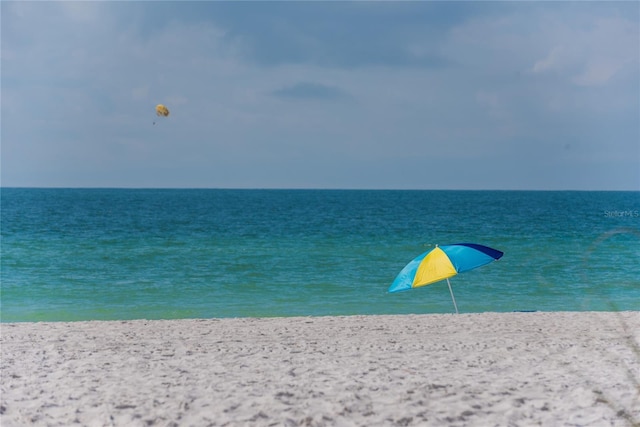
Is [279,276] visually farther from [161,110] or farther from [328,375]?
[328,375]

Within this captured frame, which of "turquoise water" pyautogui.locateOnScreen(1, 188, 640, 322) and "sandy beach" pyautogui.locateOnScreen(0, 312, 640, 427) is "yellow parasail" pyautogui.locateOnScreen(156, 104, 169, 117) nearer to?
"turquoise water" pyautogui.locateOnScreen(1, 188, 640, 322)

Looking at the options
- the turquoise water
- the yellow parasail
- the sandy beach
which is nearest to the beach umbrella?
the sandy beach

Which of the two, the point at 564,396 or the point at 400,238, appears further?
the point at 400,238

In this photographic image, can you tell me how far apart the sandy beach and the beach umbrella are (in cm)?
106

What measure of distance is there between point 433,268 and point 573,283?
41.6 ft

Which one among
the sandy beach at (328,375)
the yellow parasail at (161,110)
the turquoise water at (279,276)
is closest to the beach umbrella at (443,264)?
the sandy beach at (328,375)

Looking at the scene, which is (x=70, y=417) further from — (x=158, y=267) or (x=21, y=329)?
(x=158, y=267)

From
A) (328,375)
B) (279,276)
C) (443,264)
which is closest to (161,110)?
(279,276)

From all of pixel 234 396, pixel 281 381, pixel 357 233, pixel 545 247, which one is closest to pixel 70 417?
pixel 234 396

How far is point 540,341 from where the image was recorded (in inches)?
460

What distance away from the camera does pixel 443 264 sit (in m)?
13.3

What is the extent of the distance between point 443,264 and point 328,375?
4.93 metres

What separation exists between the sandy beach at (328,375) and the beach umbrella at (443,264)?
106 centimetres

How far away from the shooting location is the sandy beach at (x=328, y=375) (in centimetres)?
741
